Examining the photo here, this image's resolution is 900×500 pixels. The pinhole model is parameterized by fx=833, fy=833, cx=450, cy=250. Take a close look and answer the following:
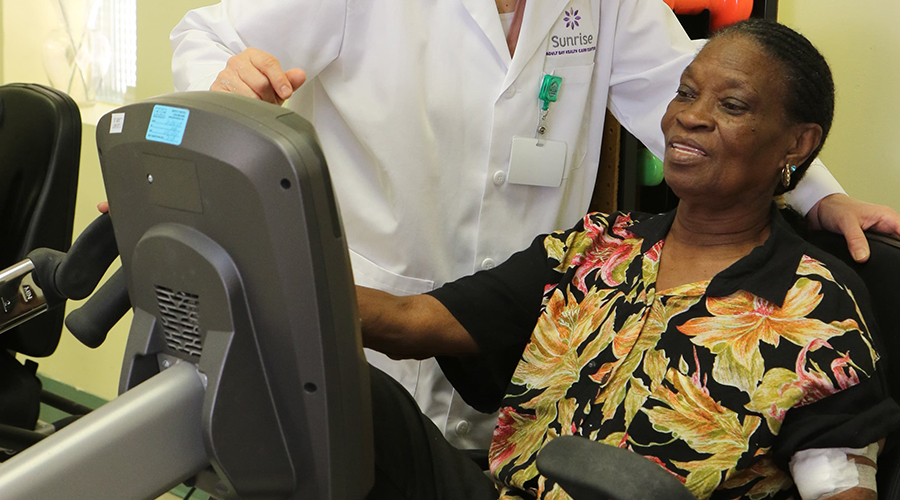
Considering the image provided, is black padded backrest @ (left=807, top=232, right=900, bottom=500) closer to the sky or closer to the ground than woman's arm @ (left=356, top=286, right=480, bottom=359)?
closer to the sky

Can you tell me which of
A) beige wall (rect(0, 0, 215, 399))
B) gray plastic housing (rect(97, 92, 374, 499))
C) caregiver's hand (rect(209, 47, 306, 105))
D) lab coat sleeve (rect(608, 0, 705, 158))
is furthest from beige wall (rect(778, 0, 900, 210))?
beige wall (rect(0, 0, 215, 399))

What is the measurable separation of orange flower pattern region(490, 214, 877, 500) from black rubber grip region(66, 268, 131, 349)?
696 millimetres

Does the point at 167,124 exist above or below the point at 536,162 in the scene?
above

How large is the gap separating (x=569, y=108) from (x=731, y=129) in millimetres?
432

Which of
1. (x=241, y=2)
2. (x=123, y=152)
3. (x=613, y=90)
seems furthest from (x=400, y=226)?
(x=123, y=152)

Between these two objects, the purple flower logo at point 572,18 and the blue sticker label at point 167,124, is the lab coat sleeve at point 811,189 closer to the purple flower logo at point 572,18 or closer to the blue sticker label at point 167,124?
the purple flower logo at point 572,18

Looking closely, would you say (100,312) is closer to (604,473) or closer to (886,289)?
(604,473)

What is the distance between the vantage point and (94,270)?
2.99ft

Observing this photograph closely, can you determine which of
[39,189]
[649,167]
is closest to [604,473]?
[649,167]

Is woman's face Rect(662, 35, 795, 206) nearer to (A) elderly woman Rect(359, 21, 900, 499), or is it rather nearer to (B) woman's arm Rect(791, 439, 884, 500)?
(A) elderly woman Rect(359, 21, 900, 499)

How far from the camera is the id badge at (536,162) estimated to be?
1559mm

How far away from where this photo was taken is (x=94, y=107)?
3080 millimetres

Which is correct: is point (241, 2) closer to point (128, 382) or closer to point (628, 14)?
point (628, 14)

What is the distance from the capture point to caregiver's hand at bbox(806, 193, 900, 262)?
1.28 m
